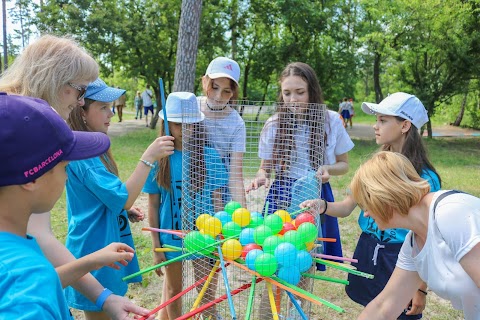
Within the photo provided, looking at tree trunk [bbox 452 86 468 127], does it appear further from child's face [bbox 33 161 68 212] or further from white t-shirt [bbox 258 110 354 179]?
child's face [bbox 33 161 68 212]

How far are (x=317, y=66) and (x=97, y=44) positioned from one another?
734 cm

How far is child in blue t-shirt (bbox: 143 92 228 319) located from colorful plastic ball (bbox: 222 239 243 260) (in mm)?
279

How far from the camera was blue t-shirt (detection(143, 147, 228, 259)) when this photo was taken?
2113 millimetres

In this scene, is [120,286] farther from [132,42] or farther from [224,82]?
[132,42]

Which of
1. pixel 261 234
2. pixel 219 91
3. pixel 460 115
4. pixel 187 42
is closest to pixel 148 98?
pixel 187 42

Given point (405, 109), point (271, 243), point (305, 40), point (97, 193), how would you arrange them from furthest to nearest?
point (305, 40) → point (405, 109) → point (97, 193) → point (271, 243)

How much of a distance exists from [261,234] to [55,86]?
1016mm

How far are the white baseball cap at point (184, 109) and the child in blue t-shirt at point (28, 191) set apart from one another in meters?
1.03

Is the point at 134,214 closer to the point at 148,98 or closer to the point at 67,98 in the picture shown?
the point at 67,98

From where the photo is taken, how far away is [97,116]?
6.77ft

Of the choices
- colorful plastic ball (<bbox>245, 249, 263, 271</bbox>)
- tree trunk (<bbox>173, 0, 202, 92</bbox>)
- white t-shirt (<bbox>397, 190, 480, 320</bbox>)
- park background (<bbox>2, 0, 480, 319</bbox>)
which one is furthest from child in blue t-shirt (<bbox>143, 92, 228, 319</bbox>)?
park background (<bbox>2, 0, 480, 319</bbox>)

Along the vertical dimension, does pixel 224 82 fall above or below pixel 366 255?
above

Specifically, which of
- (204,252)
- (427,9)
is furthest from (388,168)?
(427,9)

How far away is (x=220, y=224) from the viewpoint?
1.87 meters
